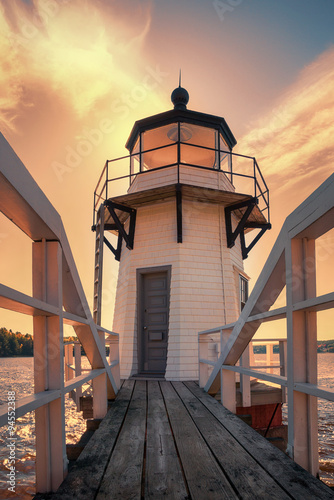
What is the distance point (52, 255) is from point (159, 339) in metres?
6.64

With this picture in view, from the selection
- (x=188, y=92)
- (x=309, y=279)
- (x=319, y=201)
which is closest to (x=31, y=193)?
(x=319, y=201)

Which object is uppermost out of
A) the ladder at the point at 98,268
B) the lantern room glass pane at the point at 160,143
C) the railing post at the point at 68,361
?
the lantern room glass pane at the point at 160,143

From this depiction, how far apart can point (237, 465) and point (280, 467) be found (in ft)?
0.83

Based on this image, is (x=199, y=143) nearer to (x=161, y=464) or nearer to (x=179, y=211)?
(x=179, y=211)

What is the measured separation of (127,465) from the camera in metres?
2.28

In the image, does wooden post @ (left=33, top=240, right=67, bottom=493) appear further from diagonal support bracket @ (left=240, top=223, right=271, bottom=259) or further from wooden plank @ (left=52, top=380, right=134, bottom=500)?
diagonal support bracket @ (left=240, top=223, right=271, bottom=259)

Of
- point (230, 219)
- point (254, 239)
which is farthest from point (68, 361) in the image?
point (254, 239)

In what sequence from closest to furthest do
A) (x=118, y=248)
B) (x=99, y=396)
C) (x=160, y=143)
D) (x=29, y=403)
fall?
(x=29, y=403), (x=99, y=396), (x=160, y=143), (x=118, y=248)

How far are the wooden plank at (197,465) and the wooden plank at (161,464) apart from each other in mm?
50

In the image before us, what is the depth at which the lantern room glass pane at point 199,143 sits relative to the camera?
9.45 m

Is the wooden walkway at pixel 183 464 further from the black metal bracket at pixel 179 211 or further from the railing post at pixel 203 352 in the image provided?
the black metal bracket at pixel 179 211

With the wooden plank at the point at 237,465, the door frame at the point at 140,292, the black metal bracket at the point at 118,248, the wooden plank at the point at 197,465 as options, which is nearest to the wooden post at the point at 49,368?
the wooden plank at the point at 197,465

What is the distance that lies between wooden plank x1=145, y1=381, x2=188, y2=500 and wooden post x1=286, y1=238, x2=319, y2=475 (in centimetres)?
74

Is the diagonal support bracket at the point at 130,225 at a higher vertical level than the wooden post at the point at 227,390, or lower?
higher
